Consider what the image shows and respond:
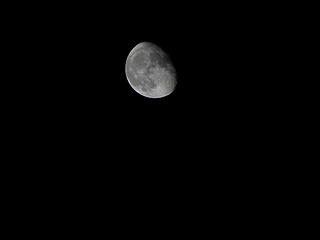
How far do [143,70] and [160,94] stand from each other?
503 millimetres

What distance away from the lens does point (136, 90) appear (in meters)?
4.73

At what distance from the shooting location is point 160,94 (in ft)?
15.5

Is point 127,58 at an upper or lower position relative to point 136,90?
upper

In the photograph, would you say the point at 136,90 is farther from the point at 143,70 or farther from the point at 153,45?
the point at 153,45

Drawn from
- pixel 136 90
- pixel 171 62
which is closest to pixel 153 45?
pixel 171 62

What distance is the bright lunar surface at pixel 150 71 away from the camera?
4434 mm

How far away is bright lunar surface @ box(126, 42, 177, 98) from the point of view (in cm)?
443

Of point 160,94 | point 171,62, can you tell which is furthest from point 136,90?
point 171,62

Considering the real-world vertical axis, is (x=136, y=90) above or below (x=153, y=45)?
below

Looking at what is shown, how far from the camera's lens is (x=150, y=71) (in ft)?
14.5

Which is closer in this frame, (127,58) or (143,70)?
(143,70)

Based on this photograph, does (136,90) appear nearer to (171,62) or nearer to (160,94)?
(160,94)

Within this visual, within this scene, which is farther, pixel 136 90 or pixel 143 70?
pixel 136 90

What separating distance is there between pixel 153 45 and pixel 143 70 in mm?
495
